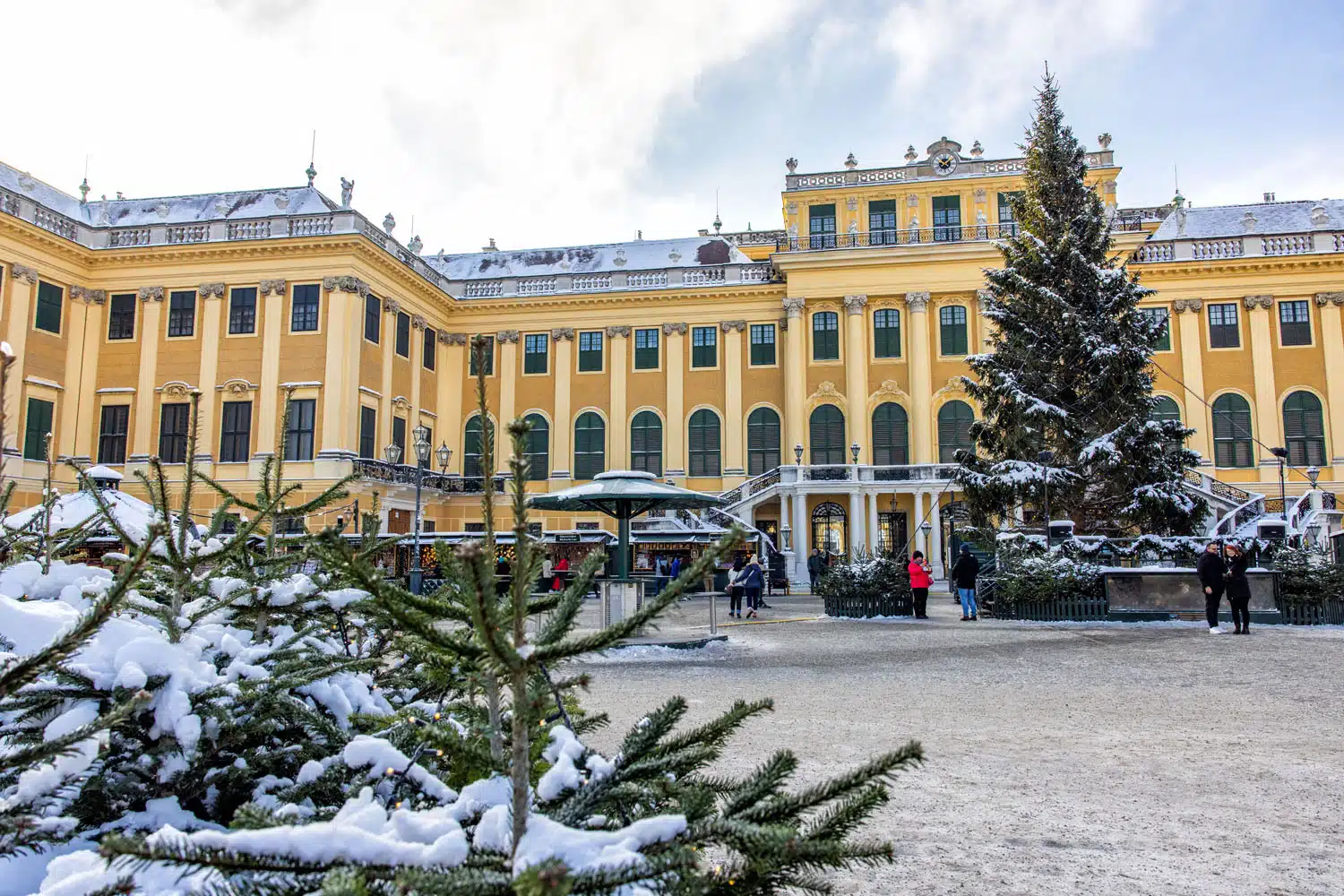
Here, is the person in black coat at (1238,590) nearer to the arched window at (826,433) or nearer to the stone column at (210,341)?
the arched window at (826,433)

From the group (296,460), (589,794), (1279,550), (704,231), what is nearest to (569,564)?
(296,460)

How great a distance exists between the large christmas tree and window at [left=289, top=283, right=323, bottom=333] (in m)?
23.3

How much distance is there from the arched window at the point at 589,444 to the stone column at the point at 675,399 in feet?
9.14

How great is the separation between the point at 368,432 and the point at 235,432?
4.77 meters

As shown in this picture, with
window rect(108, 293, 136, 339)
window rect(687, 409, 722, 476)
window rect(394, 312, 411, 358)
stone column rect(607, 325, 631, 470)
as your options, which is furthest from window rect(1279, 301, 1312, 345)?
window rect(108, 293, 136, 339)

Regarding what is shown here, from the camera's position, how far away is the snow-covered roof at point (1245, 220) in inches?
1556

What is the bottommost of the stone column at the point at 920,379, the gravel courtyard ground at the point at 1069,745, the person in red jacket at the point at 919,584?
the gravel courtyard ground at the point at 1069,745

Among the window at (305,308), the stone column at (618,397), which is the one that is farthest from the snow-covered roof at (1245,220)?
the window at (305,308)

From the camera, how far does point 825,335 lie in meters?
37.8

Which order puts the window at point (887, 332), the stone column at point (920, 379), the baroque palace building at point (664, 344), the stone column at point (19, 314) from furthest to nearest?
the window at point (887, 332), the stone column at point (920, 379), the baroque palace building at point (664, 344), the stone column at point (19, 314)

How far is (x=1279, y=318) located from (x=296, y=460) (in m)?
37.9

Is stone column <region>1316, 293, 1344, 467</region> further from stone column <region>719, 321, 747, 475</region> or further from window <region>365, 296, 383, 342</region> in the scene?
window <region>365, 296, 383, 342</region>

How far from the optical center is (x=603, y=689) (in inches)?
380

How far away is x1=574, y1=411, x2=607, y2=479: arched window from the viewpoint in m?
39.4
